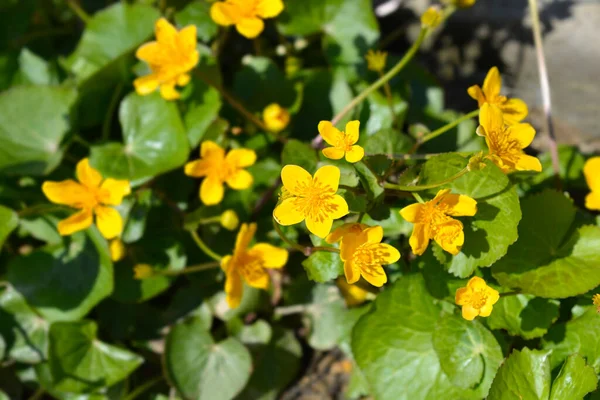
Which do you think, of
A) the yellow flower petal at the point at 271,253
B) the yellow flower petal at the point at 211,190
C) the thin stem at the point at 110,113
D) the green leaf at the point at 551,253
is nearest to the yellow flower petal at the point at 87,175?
the yellow flower petal at the point at 211,190

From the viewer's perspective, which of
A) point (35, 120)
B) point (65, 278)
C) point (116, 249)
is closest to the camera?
point (116, 249)

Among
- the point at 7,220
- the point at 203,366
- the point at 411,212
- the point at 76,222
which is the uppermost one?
the point at 411,212

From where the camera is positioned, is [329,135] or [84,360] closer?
[329,135]

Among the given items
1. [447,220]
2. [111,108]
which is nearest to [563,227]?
[447,220]

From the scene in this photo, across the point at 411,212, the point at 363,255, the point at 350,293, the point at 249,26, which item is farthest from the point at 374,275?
the point at 249,26

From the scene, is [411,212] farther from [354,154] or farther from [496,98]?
[496,98]

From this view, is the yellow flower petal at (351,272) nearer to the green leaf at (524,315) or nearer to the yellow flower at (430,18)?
the green leaf at (524,315)
